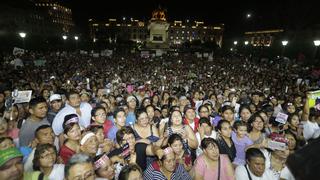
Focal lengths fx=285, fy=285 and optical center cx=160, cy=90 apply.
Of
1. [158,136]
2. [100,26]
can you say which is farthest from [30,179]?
[100,26]

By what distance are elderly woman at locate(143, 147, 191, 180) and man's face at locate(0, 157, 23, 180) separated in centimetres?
168

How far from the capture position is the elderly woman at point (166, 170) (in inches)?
159

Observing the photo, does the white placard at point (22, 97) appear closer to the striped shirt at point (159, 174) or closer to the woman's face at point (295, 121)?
the striped shirt at point (159, 174)

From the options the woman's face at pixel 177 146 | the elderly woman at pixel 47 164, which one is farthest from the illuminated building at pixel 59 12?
the woman's face at pixel 177 146

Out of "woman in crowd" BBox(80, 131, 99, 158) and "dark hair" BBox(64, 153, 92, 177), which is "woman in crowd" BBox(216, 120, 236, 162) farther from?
"dark hair" BBox(64, 153, 92, 177)

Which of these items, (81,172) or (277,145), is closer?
(81,172)

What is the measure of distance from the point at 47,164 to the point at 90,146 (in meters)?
0.77

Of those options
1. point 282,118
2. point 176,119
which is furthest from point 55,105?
point 282,118

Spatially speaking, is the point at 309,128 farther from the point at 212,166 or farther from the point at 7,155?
the point at 7,155

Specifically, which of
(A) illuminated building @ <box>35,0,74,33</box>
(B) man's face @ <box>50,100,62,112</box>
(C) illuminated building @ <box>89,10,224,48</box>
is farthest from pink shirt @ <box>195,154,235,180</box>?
(C) illuminated building @ <box>89,10,224,48</box>

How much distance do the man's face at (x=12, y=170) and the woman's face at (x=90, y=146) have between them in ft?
3.53

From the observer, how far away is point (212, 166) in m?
4.43

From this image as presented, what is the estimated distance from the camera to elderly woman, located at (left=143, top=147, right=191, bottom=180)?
13.3 feet

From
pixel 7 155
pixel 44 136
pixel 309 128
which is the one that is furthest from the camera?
pixel 309 128
